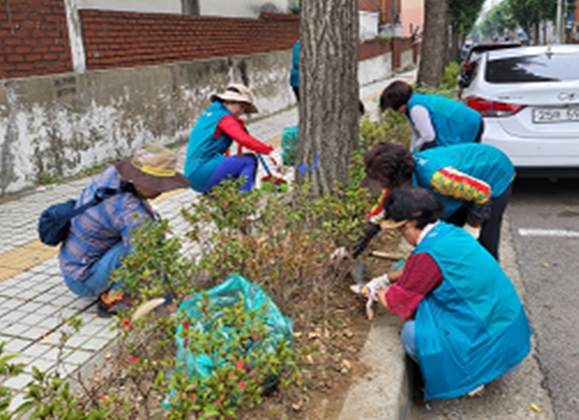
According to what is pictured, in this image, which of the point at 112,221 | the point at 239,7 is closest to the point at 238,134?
the point at 112,221

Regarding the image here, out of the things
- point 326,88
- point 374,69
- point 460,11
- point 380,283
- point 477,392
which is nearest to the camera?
point 477,392

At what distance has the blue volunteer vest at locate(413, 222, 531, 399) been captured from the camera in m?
3.03

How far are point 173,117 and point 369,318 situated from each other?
6654mm

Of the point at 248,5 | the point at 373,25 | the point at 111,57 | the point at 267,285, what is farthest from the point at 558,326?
the point at 373,25

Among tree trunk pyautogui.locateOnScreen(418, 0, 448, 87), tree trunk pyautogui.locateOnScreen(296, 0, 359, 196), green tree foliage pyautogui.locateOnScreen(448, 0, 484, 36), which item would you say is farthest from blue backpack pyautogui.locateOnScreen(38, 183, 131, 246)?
green tree foliage pyautogui.locateOnScreen(448, 0, 484, 36)

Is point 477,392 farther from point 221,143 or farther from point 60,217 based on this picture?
point 221,143

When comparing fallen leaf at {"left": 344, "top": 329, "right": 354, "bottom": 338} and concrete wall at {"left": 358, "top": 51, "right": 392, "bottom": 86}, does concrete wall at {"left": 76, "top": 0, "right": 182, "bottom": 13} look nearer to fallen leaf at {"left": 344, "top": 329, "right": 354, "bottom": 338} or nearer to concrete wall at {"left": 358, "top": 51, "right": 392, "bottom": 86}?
fallen leaf at {"left": 344, "top": 329, "right": 354, "bottom": 338}

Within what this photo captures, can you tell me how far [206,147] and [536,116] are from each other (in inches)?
136

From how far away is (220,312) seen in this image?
9.35ft

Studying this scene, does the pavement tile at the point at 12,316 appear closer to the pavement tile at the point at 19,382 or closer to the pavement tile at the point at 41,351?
the pavement tile at the point at 41,351

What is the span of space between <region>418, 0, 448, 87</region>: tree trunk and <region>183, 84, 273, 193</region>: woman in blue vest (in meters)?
7.88

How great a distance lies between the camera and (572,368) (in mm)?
3609

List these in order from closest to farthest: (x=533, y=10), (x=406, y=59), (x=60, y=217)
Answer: (x=60, y=217)
(x=406, y=59)
(x=533, y=10)

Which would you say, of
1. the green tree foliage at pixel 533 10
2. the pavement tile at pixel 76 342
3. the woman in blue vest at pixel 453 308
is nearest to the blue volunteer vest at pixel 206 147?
the pavement tile at pixel 76 342
